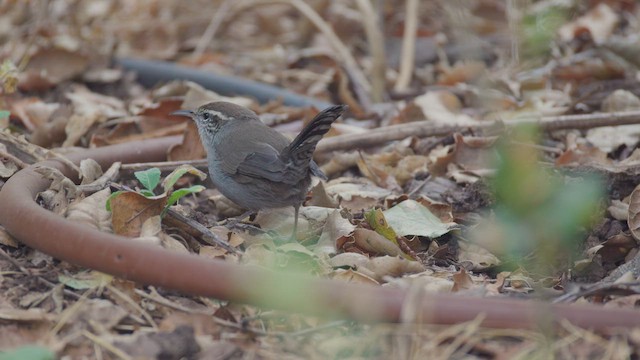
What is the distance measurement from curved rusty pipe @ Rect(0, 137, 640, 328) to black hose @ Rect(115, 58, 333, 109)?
11.0 feet

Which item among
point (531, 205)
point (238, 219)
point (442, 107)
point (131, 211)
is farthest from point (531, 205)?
point (442, 107)

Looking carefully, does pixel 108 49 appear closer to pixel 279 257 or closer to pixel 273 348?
pixel 279 257

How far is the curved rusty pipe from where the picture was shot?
2773mm

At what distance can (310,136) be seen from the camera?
404cm

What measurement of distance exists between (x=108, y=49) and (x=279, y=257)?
424cm

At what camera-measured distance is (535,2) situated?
29.1 ft

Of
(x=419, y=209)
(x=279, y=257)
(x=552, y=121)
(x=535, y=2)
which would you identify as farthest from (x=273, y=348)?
(x=535, y=2)

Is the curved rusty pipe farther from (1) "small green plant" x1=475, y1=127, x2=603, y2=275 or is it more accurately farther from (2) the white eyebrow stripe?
(2) the white eyebrow stripe

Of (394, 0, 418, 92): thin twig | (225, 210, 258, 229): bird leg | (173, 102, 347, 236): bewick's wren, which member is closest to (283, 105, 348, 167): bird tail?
(173, 102, 347, 236): bewick's wren

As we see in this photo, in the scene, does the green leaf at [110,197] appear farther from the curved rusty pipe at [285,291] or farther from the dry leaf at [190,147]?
the dry leaf at [190,147]

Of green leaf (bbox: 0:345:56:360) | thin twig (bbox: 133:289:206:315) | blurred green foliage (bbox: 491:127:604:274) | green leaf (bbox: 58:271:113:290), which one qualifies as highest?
blurred green foliage (bbox: 491:127:604:274)

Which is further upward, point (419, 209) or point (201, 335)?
point (201, 335)

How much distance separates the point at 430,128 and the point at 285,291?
2643 millimetres

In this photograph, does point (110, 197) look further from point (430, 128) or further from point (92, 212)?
point (430, 128)
